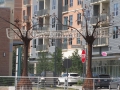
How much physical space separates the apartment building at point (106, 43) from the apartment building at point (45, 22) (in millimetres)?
10858

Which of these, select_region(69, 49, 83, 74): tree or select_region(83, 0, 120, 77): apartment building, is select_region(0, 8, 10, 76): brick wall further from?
select_region(69, 49, 83, 74): tree

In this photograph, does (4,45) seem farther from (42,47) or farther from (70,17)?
(42,47)

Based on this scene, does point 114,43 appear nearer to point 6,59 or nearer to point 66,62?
point 6,59

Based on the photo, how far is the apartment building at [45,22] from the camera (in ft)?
256

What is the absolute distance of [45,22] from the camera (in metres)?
82.2

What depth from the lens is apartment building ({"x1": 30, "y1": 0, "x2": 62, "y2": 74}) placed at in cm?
7800

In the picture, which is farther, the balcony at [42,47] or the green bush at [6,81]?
the balcony at [42,47]

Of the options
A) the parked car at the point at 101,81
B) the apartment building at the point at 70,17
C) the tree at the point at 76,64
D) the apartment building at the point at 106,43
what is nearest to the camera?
the parked car at the point at 101,81

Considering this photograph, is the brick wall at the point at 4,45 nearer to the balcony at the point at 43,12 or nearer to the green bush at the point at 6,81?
the green bush at the point at 6,81

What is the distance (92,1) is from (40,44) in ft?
67.1

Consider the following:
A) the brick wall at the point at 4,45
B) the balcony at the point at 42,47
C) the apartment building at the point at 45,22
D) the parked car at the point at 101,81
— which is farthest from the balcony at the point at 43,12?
the parked car at the point at 101,81

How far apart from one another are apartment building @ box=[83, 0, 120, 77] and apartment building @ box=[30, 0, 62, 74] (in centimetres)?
1086

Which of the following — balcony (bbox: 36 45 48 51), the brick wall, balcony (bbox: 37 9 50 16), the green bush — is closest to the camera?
the green bush

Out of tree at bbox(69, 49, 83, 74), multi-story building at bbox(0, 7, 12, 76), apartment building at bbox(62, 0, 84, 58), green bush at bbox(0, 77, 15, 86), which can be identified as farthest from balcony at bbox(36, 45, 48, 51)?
green bush at bbox(0, 77, 15, 86)
